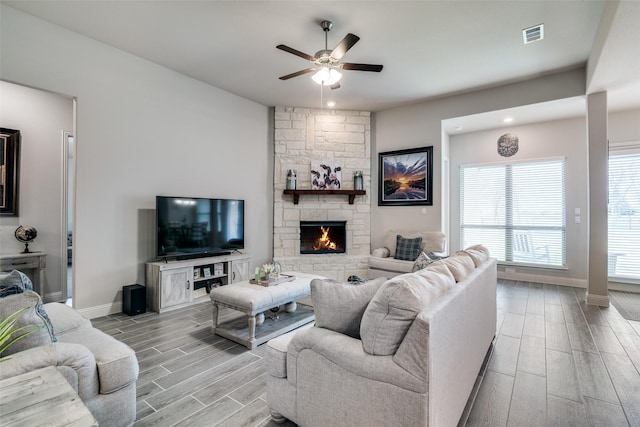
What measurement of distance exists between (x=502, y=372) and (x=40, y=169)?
5.71 m

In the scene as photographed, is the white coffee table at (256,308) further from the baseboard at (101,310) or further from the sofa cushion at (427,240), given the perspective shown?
the sofa cushion at (427,240)

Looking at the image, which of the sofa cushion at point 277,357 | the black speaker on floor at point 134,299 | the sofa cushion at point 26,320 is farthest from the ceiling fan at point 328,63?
the black speaker on floor at point 134,299

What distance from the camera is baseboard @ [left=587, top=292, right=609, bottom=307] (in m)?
3.97

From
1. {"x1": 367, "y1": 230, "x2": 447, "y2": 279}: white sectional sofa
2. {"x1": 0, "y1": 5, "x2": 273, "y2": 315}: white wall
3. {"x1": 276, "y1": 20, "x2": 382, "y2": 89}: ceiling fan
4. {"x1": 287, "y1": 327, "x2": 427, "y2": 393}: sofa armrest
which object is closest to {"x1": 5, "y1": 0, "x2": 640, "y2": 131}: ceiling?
{"x1": 0, "y1": 5, "x2": 273, "y2": 315}: white wall

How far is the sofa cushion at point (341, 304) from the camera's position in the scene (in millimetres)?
1658

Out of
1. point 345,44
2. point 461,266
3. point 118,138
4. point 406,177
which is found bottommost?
point 461,266

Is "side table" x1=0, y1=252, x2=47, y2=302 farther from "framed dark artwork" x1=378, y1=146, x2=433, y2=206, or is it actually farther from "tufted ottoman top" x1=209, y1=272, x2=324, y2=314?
"framed dark artwork" x1=378, y1=146, x2=433, y2=206

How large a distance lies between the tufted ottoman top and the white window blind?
5.18 meters

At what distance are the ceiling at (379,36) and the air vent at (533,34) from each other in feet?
0.19

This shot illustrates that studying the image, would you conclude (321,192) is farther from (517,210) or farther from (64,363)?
(64,363)

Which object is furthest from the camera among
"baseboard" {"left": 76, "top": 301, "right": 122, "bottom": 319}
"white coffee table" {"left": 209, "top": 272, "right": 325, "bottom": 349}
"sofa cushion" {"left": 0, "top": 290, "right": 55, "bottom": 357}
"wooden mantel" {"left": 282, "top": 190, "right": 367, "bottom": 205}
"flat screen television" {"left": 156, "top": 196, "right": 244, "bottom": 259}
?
"wooden mantel" {"left": 282, "top": 190, "right": 367, "bottom": 205}

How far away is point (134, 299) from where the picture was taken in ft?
11.9

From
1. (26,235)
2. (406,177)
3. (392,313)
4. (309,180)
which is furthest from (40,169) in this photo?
(406,177)

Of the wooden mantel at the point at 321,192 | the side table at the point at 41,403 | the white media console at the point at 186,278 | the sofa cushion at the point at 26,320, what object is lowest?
the white media console at the point at 186,278
